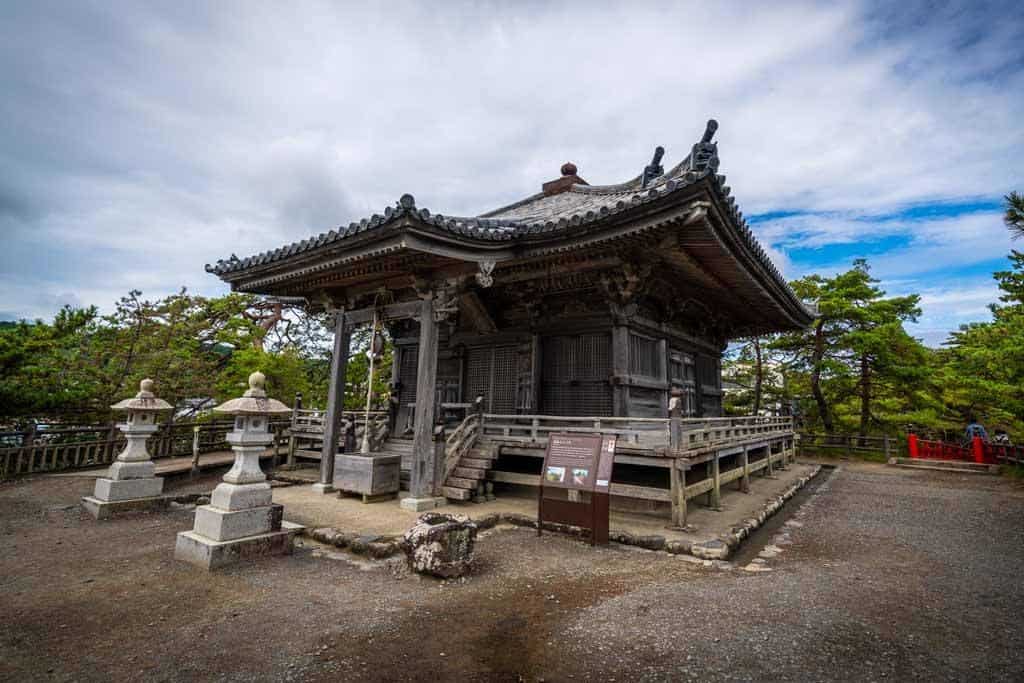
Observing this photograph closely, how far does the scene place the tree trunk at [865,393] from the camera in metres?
21.8

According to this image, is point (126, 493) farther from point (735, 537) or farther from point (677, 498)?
point (735, 537)

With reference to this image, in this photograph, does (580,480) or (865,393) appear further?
(865,393)

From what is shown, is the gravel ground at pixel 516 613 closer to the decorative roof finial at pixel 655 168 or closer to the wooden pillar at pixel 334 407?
the wooden pillar at pixel 334 407

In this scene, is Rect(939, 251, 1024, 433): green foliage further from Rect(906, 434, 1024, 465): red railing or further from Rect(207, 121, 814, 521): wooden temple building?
Rect(207, 121, 814, 521): wooden temple building

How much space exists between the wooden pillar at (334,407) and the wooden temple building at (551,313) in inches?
1.2

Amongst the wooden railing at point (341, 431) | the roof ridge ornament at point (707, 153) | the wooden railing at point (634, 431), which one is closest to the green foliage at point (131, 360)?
the wooden railing at point (341, 431)

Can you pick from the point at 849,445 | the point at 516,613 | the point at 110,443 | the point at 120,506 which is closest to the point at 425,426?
the point at 516,613

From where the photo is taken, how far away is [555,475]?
7.03 metres

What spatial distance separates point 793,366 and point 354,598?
79.9 ft

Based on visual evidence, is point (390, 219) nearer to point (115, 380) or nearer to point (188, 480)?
point (188, 480)

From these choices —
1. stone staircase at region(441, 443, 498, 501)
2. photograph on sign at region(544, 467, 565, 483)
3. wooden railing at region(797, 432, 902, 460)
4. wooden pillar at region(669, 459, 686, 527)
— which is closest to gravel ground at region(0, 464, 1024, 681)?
photograph on sign at region(544, 467, 565, 483)

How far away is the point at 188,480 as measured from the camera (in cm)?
1212

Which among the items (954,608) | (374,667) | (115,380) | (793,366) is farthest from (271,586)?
(793,366)

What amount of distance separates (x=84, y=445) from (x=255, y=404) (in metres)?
10.4
